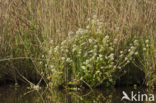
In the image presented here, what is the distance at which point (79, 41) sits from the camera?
4887mm

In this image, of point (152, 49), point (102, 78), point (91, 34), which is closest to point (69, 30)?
point (91, 34)

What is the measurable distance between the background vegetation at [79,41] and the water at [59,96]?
163 mm

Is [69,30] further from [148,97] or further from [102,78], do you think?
[148,97]

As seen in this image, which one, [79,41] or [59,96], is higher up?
[79,41]

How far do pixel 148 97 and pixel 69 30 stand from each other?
58.9 inches

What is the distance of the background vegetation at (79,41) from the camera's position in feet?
16.0

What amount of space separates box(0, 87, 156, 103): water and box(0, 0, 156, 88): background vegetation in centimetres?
16

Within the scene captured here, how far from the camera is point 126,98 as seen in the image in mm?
4438

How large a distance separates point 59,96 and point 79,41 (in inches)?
32.7

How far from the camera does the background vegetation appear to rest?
16.0ft

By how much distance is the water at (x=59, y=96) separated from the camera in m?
4.38

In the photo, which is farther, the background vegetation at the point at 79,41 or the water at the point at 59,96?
the background vegetation at the point at 79,41

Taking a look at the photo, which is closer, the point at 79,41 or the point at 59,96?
the point at 59,96

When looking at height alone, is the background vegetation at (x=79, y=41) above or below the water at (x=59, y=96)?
above
